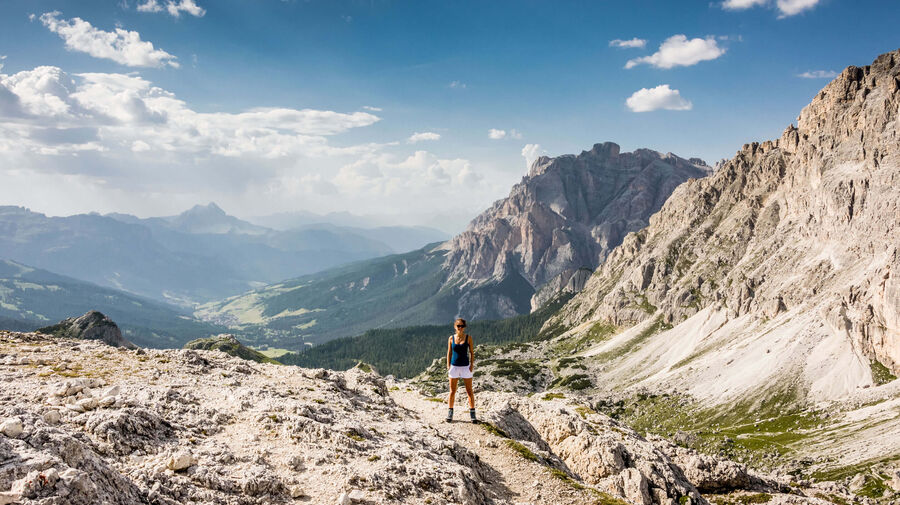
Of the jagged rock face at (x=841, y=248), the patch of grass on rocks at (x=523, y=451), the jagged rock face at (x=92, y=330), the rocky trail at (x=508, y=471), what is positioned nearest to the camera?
the rocky trail at (x=508, y=471)

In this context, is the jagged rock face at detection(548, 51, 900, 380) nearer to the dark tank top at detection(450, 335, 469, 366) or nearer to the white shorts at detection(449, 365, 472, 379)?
the white shorts at detection(449, 365, 472, 379)

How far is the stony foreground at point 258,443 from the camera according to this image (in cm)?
1382

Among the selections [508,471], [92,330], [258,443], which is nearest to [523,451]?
[508,471]

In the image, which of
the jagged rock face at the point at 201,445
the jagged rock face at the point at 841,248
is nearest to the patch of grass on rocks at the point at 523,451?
the jagged rock face at the point at 201,445

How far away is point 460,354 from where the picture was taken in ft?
93.0

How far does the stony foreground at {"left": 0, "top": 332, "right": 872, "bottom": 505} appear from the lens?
13.8 metres

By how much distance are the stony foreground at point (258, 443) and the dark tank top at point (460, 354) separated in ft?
14.1

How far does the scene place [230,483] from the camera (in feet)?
52.7

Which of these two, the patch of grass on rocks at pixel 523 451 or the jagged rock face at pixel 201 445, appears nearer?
the jagged rock face at pixel 201 445

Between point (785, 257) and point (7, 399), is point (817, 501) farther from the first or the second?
point (785, 257)

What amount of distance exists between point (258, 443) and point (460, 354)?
12.2 meters

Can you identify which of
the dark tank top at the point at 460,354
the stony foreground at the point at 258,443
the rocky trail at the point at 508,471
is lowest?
the rocky trail at the point at 508,471

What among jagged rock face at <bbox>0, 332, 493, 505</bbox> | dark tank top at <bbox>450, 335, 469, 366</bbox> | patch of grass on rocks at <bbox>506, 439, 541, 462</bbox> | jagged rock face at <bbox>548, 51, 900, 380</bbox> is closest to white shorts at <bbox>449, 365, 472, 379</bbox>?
dark tank top at <bbox>450, 335, 469, 366</bbox>

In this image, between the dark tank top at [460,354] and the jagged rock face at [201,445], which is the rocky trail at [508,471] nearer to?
the jagged rock face at [201,445]
